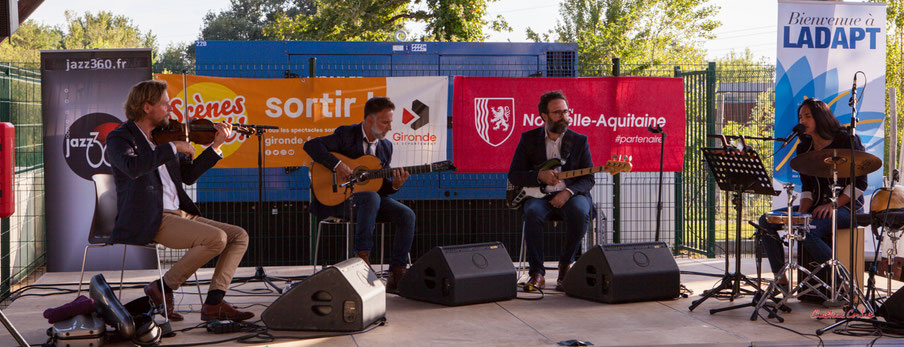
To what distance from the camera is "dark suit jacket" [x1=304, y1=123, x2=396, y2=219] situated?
6.22 meters

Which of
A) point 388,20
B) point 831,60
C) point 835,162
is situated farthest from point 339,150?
point 388,20

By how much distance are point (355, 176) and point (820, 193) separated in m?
3.25

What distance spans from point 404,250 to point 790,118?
12.4ft

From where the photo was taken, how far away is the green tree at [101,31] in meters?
39.9

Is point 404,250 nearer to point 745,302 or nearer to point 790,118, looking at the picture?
point 745,302

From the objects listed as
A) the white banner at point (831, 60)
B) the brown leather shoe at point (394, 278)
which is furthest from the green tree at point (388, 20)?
the brown leather shoe at point (394, 278)

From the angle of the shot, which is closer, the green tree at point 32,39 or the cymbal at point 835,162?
the cymbal at point 835,162

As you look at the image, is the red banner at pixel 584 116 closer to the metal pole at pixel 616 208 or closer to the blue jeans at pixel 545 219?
the metal pole at pixel 616 208

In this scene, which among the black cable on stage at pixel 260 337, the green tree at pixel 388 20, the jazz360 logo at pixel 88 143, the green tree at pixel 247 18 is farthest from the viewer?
the green tree at pixel 247 18

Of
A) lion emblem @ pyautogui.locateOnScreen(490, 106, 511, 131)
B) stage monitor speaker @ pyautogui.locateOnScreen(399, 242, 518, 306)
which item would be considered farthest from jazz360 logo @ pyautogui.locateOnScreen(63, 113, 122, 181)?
lion emblem @ pyautogui.locateOnScreen(490, 106, 511, 131)

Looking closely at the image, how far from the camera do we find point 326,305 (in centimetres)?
468

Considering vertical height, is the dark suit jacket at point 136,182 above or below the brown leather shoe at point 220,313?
above

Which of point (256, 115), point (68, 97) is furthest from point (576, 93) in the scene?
point (68, 97)

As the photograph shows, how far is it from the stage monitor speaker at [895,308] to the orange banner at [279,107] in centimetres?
422
